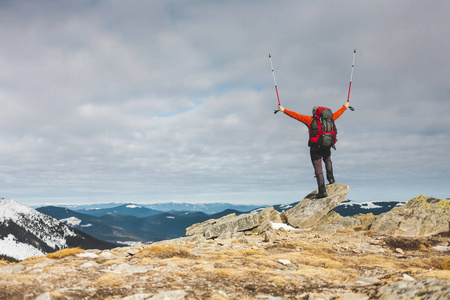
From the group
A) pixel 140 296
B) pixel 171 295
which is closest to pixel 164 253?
pixel 140 296

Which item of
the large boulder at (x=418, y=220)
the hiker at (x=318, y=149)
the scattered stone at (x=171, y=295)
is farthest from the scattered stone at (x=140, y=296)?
the large boulder at (x=418, y=220)

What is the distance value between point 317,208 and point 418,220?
788 centimetres

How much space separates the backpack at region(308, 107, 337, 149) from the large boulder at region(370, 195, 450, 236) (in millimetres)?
7903

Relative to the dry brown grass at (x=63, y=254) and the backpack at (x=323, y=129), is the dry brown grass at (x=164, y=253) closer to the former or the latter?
the dry brown grass at (x=63, y=254)

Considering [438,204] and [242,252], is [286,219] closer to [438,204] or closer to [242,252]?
[438,204]

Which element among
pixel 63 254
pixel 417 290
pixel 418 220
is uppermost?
pixel 418 220

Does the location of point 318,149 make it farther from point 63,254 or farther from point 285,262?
point 63,254

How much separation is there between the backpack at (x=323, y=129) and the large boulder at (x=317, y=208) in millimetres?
7673

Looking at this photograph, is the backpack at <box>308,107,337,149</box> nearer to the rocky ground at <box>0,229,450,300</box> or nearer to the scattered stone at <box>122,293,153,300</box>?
the rocky ground at <box>0,229,450,300</box>

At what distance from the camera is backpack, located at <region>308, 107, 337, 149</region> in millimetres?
18688

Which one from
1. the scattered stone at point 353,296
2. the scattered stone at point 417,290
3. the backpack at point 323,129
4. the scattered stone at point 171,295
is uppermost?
the backpack at point 323,129

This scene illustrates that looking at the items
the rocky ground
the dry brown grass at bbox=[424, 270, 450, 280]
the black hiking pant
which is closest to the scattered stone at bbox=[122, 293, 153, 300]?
the rocky ground

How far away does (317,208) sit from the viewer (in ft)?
82.6

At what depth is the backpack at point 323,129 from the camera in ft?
61.3
